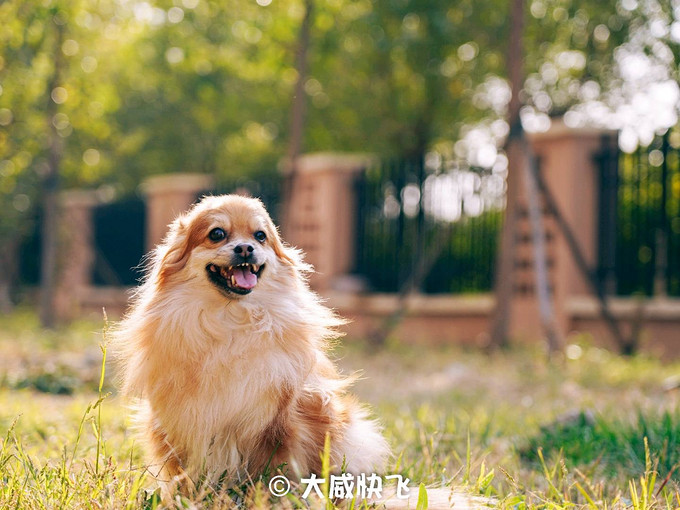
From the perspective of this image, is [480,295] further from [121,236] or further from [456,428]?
[121,236]

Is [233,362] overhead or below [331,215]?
below

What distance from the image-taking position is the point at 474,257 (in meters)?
10.6

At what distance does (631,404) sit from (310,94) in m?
10.9

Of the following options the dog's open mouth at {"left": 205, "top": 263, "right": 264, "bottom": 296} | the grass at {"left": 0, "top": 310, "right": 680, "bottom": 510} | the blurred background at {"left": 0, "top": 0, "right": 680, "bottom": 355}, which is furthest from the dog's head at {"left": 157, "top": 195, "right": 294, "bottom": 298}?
the blurred background at {"left": 0, "top": 0, "right": 680, "bottom": 355}

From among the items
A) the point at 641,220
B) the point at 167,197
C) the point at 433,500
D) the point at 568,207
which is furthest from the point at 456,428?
the point at 167,197

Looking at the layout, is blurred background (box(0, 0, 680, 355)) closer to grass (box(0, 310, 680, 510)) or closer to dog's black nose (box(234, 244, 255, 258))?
grass (box(0, 310, 680, 510))

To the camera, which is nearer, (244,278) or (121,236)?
(244,278)

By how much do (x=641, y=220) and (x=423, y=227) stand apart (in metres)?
2.73

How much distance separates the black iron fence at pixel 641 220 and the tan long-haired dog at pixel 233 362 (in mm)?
6432

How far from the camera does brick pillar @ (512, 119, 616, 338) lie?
29.7ft

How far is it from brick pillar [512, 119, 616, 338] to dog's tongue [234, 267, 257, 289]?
6.44m

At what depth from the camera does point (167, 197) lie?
14656 mm

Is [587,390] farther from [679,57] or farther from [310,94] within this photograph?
[310,94]

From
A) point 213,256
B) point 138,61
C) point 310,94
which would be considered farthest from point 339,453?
point 138,61
